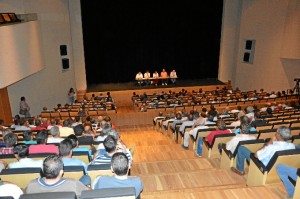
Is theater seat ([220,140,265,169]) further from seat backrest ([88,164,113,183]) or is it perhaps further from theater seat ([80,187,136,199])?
theater seat ([80,187,136,199])

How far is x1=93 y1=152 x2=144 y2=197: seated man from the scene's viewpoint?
3048mm

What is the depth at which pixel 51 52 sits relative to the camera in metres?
14.3

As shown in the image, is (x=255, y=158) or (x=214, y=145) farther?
(x=214, y=145)

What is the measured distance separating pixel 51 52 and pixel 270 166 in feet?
42.0

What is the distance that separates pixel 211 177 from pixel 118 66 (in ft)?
48.5

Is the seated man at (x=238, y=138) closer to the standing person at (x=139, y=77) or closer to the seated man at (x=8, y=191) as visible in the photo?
the seated man at (x=8, y=191)

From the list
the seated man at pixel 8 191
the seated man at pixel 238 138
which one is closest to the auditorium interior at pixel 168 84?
the seated man at pixel 238 138

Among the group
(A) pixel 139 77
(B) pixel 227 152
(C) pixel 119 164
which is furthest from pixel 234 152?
(A) pixel 139 77

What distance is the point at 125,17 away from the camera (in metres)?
17.8

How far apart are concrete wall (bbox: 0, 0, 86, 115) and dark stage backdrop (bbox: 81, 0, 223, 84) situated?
1.01 m

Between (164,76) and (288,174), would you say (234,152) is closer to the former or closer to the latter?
(288,174)

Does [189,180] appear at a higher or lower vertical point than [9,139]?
lower

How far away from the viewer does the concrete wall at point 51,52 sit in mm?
12422

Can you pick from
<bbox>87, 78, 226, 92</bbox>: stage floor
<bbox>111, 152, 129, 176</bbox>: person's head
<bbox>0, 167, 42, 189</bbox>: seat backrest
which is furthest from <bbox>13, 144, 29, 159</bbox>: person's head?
<bbox>87, 78, 226, 92</bbox>: stage floor
